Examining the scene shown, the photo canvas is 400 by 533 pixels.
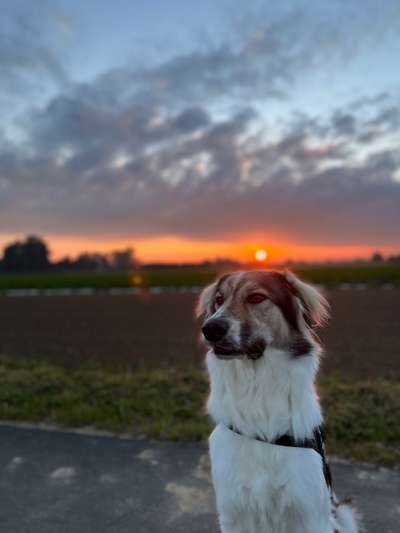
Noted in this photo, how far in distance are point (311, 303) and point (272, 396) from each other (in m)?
0.77

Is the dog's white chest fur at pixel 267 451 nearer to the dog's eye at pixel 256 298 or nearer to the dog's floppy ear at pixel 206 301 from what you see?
the dog's eye at pixel 256 298

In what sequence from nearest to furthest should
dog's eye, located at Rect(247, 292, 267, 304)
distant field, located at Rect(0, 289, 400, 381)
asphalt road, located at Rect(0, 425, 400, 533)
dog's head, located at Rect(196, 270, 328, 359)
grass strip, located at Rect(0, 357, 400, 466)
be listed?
dog's head, located at Rect(196, 270, 328, 359), dog's eye, located at Rect(247, 292, 267, 304), asphalt road, located at Rect(0, 425, 400, 533), grass strip, located at Rect(0, 357, 400, 466), distant field, located at Rect(0, 289, 400, 381)

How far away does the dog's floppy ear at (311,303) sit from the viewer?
3.38 meters

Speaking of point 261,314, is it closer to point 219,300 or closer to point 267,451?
point 219,300

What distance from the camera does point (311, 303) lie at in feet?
11.1

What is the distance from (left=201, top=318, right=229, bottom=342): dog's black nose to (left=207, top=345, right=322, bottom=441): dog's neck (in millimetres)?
259

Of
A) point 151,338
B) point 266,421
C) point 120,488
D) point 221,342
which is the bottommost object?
point 151,338

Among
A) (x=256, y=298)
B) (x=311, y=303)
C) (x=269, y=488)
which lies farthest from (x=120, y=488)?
(x=311, y=303)

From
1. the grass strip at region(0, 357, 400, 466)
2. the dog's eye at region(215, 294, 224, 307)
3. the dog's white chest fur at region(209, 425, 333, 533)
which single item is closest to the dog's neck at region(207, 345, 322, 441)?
the dog's white chest fur at region(209, 425, 333, 533)

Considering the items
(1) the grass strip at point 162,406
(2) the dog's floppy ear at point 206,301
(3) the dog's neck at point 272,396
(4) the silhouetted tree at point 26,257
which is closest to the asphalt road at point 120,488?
(1) the grass strip at point 162,406

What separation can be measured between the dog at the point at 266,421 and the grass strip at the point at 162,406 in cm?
241

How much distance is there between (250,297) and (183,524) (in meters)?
2.12

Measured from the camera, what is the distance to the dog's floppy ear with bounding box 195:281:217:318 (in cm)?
373

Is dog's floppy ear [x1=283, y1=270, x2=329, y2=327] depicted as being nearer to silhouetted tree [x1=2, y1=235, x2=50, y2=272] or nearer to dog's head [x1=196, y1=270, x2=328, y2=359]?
dog's head [x1=196, y1=270, x2=328, y2=359]
